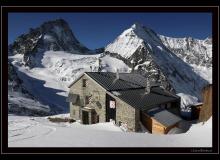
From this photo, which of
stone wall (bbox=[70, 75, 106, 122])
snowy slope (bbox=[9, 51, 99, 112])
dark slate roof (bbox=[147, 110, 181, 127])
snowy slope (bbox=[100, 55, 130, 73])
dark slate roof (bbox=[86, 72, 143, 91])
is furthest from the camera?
snowy slope (bbox=[100, 55, 130, 73])

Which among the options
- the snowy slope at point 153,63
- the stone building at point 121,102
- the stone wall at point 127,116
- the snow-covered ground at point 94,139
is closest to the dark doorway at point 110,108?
the stone building at point 121,102

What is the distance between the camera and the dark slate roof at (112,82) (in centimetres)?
2823

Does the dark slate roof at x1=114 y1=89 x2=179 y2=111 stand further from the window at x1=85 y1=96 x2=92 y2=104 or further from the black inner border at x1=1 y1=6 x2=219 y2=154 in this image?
the black inner border at x1=1 y1=6 x2=219 y2=154

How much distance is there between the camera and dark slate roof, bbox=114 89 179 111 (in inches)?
1024

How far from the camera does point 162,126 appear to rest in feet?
79.2

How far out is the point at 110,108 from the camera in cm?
2727

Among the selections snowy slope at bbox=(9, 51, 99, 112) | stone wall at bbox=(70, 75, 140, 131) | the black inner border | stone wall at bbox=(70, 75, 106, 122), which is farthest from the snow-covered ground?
snowy slope at bbox=(9, 51, 99, 112)

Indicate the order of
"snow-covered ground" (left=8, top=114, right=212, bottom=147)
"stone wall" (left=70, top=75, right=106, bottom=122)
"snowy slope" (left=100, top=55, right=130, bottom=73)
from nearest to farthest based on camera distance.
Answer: "snow-covered ground" (left=8, top=114, right=212, bottom=147) → "stone wall" (left=70, top=75, right=106, bottom=122) → "snowy slope" (left=100, top=55, right=130, bottom=73)

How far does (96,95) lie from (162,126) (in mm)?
7159

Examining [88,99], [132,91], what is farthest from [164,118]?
[88,99]
